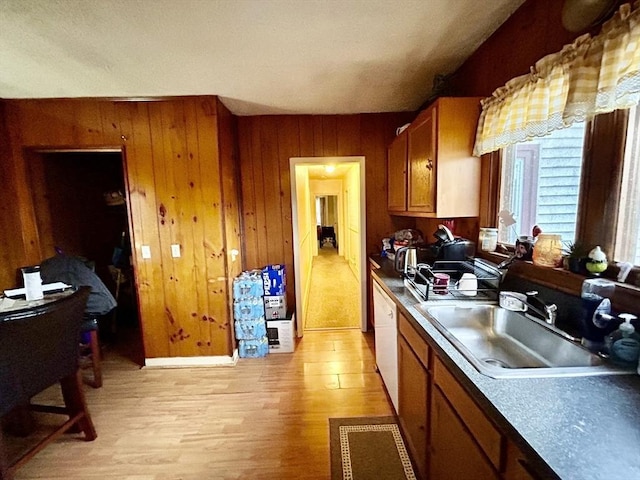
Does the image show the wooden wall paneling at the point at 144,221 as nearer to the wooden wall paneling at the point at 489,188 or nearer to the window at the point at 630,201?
the wooden wall paneling at the point at 489,188

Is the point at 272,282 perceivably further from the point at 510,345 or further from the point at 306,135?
the point at 510,345

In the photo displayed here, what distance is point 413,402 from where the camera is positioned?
1505 mm

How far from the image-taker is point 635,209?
40.6 inches

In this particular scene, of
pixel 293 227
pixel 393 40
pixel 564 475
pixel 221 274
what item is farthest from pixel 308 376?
pixel 393 40

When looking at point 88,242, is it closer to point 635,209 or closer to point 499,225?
point 499,225

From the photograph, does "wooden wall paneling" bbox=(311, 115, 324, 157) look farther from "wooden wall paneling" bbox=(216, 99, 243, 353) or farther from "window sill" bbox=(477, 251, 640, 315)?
"window sill" bbox=(477, 251, 640, 315)

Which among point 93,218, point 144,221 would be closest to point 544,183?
point 144,221

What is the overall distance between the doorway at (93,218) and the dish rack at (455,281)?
279 cm

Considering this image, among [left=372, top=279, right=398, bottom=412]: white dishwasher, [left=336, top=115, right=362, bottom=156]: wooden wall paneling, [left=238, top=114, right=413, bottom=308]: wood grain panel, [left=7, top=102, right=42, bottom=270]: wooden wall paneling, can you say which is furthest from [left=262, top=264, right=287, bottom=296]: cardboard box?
[left=7, top=102, right=42, bottom=270]: wooden wall paneling

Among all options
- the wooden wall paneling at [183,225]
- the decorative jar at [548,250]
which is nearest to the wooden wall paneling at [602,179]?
the decorative jar at [548,250]

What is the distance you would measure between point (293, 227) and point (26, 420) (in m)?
2.53

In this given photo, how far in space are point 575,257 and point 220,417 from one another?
2333 millimetres

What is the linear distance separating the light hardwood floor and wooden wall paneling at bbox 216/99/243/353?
527 mm

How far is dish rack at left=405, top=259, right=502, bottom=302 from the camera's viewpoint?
1.58 meters
